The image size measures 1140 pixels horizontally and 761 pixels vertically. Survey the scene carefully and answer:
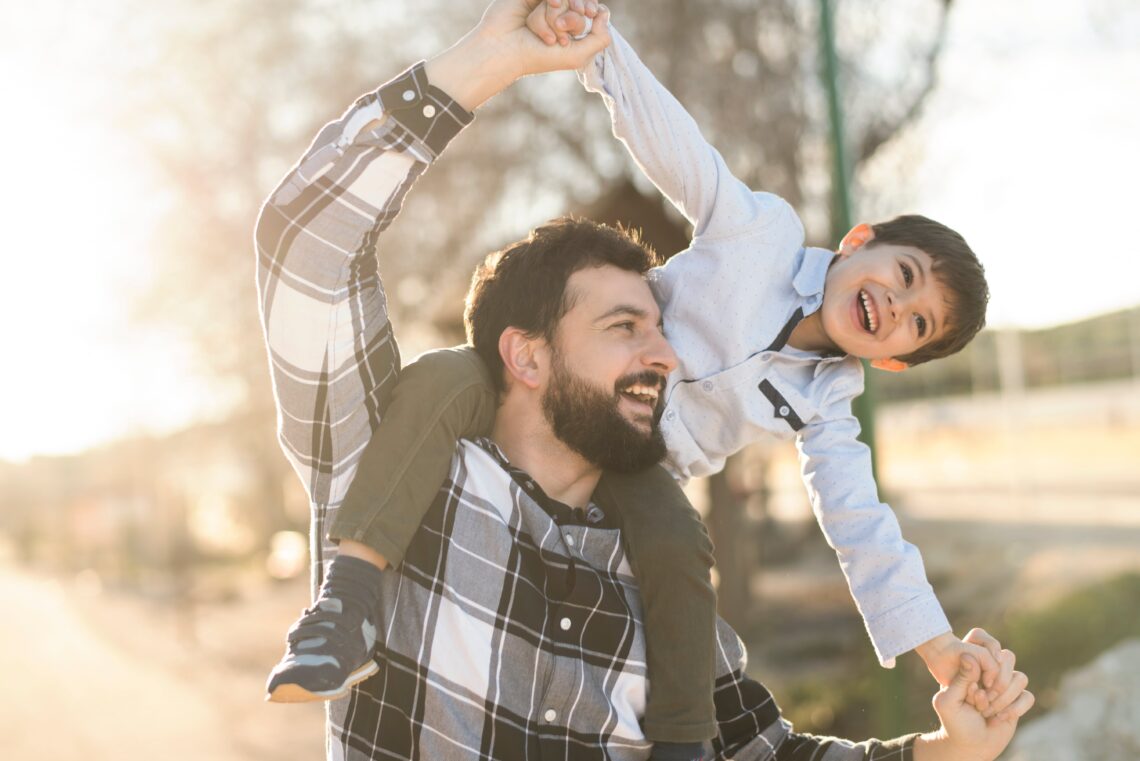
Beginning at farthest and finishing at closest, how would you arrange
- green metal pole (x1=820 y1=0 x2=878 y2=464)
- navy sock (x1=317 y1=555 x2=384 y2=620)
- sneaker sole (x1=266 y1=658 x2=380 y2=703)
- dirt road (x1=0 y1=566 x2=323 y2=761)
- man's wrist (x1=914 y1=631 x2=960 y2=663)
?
dirt road (x1=0 y1=566 x2=323 y2=761) < green metal pole (x1=820 y1=0 x2=878 y2=464) < man's wrist (x1=914 y1=631 x2=960 y2=663) < navy sock (x1=317 y1=555 x2=384 y2=620) < sneaker sole (x1=266 y1=658 x2=380 y2=703)

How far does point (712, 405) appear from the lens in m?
2.16

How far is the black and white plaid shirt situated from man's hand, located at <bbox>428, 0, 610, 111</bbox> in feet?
0.11

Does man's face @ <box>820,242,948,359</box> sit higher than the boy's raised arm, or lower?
lower

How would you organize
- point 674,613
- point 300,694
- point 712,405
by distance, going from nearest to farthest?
point 300,694 < point 674,613 < point 712,405

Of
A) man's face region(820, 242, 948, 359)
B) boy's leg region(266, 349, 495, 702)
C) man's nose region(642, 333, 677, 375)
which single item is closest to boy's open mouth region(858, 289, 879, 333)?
man's face region(820, 242, 948, 359)

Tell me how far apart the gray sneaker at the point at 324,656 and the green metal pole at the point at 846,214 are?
2.54 meters

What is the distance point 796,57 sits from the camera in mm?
6340

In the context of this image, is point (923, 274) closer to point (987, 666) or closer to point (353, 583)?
point (987, 666)

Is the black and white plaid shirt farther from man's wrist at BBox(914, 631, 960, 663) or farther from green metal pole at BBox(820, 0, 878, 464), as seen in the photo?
green metal pole at BBox(820, 0, 878, 464)

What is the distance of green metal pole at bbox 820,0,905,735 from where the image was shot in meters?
3.88

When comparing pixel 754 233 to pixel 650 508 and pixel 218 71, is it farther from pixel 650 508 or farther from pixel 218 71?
pixel 218 71

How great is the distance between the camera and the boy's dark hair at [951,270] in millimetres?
2238

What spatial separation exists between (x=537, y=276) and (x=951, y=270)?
815mm

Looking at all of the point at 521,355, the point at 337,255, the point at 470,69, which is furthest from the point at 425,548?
the point at 470,69
